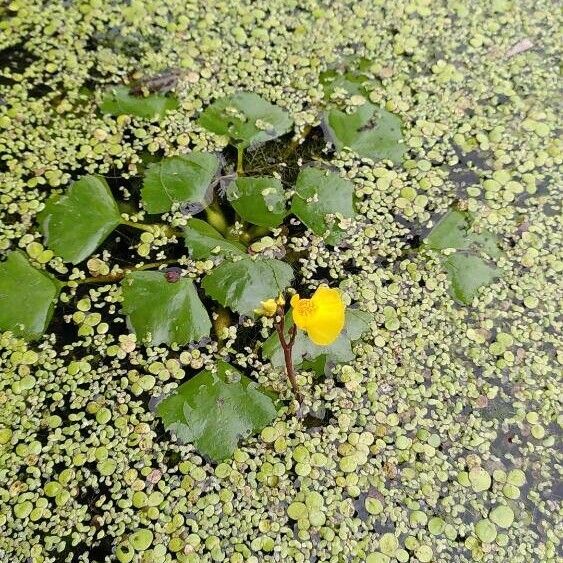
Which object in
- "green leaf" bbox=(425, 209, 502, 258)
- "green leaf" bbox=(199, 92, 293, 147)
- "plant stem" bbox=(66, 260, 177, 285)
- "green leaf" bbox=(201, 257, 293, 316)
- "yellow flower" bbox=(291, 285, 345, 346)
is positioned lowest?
"plant stem" bbox=(66, 260, 177, 285)

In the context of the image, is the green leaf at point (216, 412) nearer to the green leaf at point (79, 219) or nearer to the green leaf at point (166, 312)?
the green leaf at point (166, 312)

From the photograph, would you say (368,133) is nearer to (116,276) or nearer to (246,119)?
(246,119)

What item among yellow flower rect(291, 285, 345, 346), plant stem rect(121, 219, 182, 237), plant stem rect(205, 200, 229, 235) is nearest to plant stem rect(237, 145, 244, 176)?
plant stem rect(205, 200, 229, 235)

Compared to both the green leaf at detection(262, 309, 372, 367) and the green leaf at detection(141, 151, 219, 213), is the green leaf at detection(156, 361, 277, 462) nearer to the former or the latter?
the green leaf at detection(262, 309, 372, 367)

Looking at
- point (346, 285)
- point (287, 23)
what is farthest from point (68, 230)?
point (287, 23)

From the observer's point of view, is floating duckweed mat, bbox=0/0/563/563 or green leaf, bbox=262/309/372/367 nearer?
floating duckweed mat, bbox=0/0/563/563

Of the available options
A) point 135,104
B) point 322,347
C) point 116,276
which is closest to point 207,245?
point 116,276

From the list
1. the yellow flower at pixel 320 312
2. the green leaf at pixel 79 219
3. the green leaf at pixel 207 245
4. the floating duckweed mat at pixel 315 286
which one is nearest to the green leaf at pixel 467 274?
the floating duckweed mat at pixel 315 286
